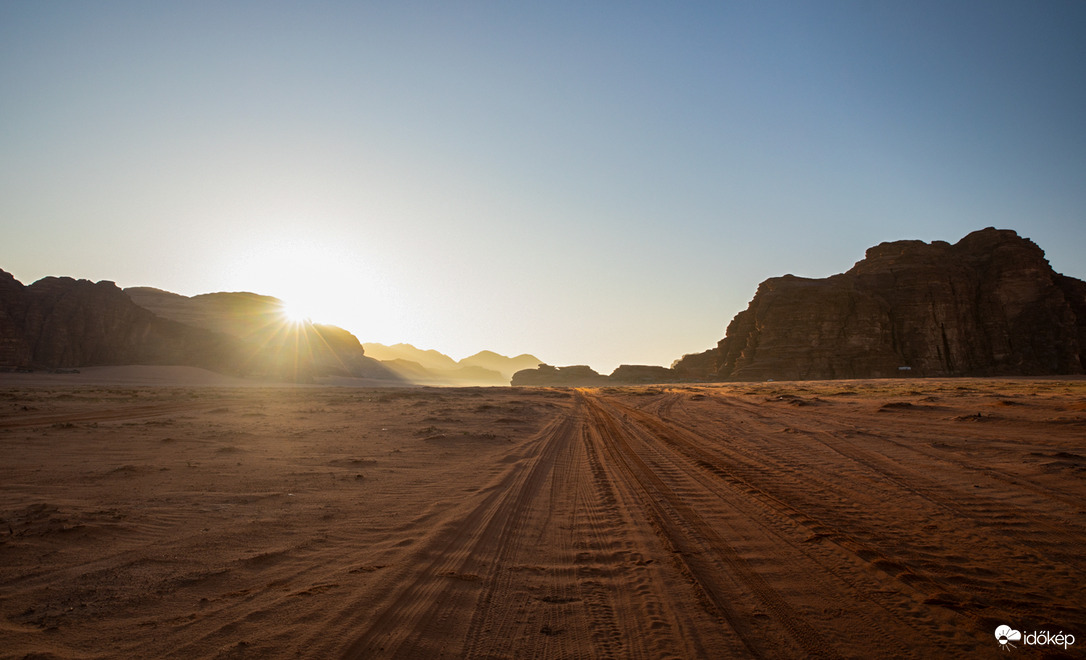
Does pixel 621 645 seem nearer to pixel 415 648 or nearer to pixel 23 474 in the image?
pixel 415 648

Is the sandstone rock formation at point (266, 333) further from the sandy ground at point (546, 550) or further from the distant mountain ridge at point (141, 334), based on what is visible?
the sandy ground at point (546, 550)

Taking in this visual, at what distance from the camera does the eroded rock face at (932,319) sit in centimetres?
6781

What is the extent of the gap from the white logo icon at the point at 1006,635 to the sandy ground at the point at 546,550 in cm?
8

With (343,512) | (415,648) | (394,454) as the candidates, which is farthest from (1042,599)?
(394,454)

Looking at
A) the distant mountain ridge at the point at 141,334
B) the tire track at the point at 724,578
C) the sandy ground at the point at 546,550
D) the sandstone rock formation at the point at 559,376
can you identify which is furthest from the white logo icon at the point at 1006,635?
the sandstone rock formation at the point at 559,376

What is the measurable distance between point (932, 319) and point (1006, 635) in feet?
305

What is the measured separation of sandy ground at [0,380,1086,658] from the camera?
11.4ft

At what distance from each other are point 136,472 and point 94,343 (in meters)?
79.9

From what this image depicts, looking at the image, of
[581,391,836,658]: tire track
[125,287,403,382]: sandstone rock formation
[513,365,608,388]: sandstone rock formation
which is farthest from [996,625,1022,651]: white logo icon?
[513,365,608,388]: sandstone rock formation

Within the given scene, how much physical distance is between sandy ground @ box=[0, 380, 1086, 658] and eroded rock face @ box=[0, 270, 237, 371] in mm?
71256

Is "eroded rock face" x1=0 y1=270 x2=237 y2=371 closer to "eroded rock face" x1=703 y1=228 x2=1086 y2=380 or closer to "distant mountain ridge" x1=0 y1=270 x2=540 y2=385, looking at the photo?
"distant mountain ridge" x1=0 y1=270 x2=540 y2=385

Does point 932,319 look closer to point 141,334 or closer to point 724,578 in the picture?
point 724,578

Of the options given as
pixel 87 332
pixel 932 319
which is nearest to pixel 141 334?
pixel 87 332

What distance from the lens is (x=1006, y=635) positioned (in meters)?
3.51
